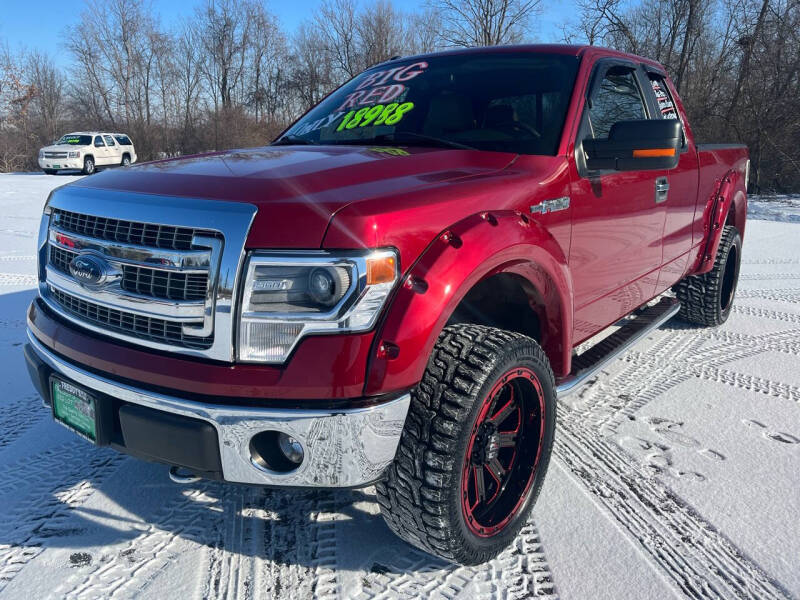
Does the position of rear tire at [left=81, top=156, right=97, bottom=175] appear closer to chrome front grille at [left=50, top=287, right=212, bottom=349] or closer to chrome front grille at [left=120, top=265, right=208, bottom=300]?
chrome front grille at [left=50, top=287, right=212, bottom=349]

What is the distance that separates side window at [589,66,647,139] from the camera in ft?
9.52

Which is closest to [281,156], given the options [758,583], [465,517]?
[465,517]

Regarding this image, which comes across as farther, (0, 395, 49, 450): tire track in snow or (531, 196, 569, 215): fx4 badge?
(0, 395, 49, 450): tire track in snow

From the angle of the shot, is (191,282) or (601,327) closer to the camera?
(191,282)

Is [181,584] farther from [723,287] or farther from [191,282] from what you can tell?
[723,287]

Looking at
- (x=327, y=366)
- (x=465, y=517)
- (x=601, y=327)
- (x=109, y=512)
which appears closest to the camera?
(x=327, y=366)

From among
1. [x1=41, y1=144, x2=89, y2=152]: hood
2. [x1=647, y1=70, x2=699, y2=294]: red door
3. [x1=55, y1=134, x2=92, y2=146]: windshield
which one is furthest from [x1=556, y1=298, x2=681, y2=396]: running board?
[x1=55, y1=134, x2=92, y2=146]: windshield

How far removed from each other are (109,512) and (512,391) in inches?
62.6

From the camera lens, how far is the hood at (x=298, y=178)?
1.67 m

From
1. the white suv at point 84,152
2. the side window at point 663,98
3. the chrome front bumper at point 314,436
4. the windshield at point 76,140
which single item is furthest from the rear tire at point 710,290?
the windshield at point 76,140

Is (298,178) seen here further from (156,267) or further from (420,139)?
(420,139)

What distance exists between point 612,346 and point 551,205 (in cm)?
111

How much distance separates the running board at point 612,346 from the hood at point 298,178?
0.96 meters

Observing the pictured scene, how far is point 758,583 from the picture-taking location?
1980 millimetres
